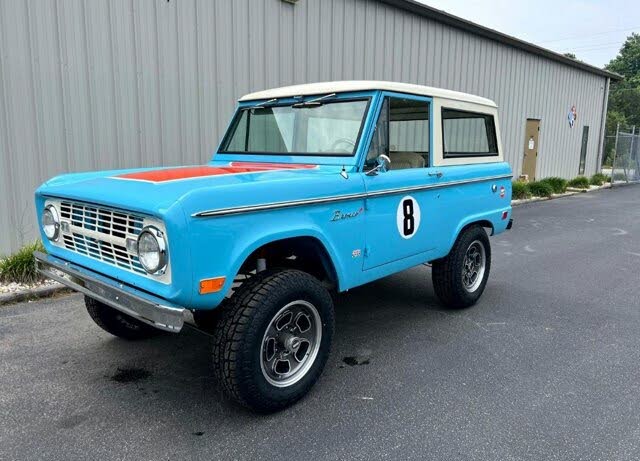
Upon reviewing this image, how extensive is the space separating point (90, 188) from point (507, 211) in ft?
13.1

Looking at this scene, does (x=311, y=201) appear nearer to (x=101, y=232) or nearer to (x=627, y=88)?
(x=101, y=232)

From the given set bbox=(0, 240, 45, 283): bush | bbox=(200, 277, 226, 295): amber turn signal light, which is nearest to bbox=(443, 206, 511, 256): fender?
Result: bbox=(200, 277, 226, 295): amber turn signal light

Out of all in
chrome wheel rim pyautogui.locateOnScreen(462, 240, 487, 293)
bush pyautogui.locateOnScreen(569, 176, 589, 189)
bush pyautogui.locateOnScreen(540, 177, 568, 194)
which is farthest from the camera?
bush pyautogui.locateOnScreen(569, 176, 589, 189)

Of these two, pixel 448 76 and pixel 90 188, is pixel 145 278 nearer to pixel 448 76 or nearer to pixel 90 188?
pixel 90 188

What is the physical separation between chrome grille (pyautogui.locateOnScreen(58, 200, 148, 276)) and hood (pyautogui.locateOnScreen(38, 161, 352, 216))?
0.07 m

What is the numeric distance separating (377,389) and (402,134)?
6.88ft

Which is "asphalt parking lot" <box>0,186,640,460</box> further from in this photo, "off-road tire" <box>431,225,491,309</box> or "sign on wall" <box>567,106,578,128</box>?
"sign on wall" <box>567,106,578,128</box>

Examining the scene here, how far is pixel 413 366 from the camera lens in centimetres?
355

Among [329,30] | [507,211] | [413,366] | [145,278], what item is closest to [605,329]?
[507,211]

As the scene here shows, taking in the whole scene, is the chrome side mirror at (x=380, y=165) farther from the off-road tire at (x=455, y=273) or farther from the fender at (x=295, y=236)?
the off-road tire at (x=455, y=273)

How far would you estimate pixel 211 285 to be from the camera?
8.34 ft

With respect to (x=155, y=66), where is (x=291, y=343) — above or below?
below

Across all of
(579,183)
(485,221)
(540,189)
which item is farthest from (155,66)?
(579,183)

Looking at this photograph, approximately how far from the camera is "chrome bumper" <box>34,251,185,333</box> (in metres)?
2.45
